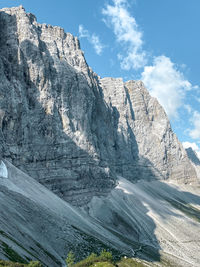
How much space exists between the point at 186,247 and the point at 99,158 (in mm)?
57050

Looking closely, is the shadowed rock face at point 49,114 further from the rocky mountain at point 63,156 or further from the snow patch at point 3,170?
the snow patch at point 3,170

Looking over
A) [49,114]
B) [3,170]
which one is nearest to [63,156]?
[49,114]

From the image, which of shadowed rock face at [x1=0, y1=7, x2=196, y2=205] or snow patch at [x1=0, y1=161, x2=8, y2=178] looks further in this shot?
shadowed rock face at [x1=0, y1=7, x2=196, y2=205]

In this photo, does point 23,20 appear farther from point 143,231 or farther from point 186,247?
point 186,247

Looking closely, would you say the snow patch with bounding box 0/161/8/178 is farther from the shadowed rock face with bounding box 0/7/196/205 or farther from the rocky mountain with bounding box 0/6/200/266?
the shadowed rock face with bounding box 0/7/196/205

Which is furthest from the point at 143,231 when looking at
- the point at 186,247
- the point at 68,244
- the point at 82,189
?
the point at 68,244

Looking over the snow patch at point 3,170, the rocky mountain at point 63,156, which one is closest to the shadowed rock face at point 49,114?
the rocky mountain at point 63,156

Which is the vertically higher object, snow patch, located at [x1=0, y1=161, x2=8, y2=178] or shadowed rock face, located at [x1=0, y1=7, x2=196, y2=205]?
shadowed rock face, located at [x1=0, y1=7, x2=196, y2=205]

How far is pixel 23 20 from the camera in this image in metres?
131

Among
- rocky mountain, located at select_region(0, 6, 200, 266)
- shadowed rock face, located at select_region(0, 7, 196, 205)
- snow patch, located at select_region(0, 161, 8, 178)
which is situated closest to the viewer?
snow patch, located at select_region(0, 161, 8, 178)

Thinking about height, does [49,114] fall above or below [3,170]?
above

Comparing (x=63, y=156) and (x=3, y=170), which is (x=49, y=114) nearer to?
(x=63, y=156)

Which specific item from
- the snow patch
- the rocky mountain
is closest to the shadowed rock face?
the rocky mountain

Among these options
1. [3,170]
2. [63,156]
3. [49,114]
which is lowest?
[3,170]
